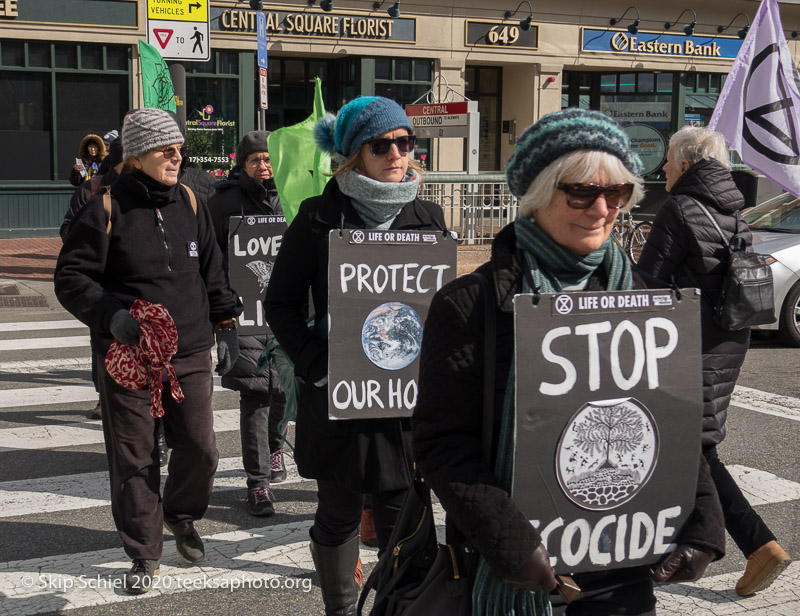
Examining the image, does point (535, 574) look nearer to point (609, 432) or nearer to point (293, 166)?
point (609, 432)

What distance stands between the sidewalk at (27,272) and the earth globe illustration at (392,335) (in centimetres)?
980

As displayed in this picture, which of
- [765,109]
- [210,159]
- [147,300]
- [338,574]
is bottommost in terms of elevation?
[338,574]

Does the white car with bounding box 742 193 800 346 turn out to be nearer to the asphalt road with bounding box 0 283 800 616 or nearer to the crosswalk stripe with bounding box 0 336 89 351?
the asphalt road with bounding box 0 283 800 616

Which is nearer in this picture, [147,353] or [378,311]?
[378,311]

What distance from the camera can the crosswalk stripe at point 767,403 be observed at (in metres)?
7.74

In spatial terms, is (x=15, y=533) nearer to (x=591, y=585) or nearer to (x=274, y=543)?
(x=274, y=543)

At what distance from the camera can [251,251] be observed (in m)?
5.76

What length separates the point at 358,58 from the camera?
72.5 feet

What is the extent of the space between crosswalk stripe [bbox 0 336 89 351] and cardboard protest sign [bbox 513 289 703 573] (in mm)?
8595

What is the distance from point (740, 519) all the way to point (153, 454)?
2519 millimetres

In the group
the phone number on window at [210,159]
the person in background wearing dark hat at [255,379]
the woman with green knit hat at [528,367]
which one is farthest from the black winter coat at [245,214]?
the phone number on window at [210,159]

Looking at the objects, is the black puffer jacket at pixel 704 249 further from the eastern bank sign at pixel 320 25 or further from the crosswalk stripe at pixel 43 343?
the eastern bank sign at pixel 320 25

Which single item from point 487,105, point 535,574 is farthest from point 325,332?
point 487,105

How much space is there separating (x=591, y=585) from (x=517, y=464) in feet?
1.33
